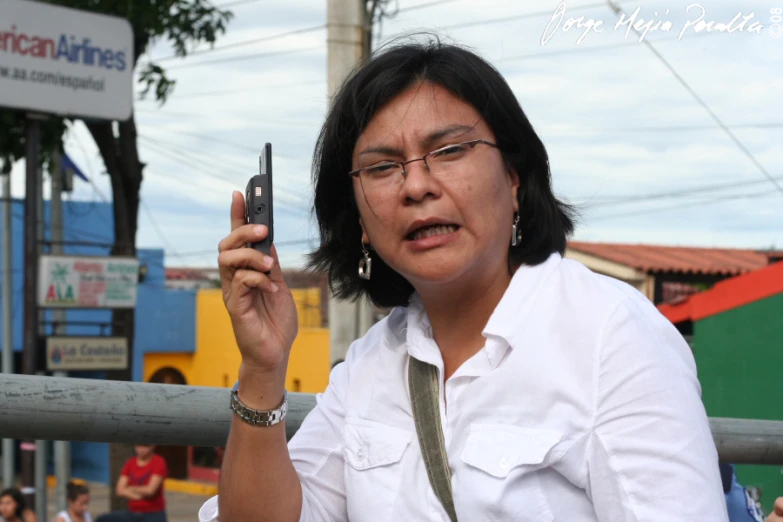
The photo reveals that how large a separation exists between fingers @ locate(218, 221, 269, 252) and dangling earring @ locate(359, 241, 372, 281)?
411 millimetres

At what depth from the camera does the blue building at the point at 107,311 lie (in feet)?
74.9

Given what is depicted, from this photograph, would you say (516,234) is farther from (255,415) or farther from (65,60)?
(65,60)

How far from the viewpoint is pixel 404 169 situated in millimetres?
1989

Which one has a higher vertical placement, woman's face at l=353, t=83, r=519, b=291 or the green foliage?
the green foliage

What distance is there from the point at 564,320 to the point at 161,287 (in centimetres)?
2350

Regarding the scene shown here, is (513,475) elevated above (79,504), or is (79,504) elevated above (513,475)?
(513,475)

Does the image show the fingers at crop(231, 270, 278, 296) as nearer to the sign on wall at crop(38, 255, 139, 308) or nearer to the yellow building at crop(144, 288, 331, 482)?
the sign on wall at crop(38, 255, 139, 308)

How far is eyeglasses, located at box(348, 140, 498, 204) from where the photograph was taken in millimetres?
1967

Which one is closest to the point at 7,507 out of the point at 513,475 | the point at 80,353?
the point at 80,353

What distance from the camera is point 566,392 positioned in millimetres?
1708

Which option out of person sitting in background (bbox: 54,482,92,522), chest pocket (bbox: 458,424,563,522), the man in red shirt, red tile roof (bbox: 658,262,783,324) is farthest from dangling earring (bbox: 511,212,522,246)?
red tile roof (bbox: 658,262,783,324)

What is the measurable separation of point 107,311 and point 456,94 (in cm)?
2357

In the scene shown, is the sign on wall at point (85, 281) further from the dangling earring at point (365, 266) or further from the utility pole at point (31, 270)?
the dangling earring at point (365, 266)

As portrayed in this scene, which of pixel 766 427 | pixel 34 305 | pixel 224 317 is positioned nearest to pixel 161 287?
pixel 224 317
